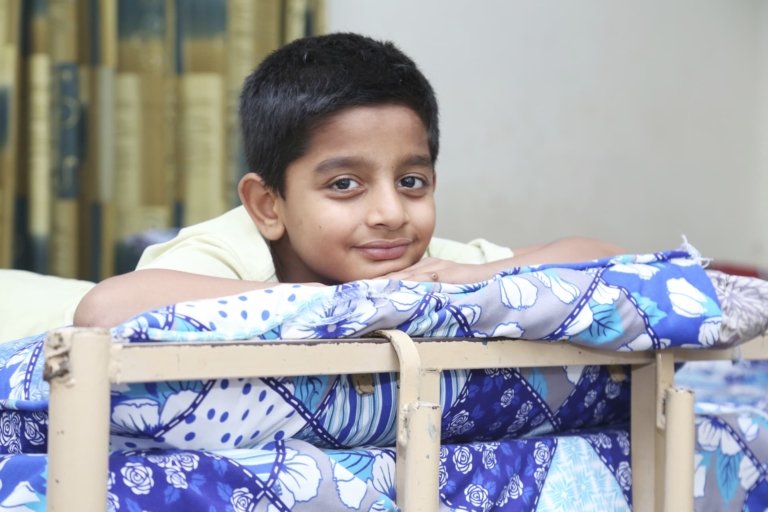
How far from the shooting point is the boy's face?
3.24ft

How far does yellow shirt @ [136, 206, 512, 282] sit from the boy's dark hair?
2.8 inches

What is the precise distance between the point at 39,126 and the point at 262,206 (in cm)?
110

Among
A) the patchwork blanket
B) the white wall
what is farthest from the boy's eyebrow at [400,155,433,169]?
the white wall

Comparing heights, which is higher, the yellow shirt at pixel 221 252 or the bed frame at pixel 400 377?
the yellow shirt at pixel 221 252

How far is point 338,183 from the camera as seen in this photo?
1003mm

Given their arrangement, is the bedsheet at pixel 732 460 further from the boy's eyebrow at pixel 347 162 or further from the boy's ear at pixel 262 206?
the boy's ear at pixel 262 206

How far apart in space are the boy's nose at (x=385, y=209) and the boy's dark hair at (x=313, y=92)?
115 millimetres

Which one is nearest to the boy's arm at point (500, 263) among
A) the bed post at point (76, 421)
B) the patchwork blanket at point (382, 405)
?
the patchwork blanket at point (382, 405)

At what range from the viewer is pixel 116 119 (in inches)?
82.4

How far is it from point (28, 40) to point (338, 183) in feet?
4.37

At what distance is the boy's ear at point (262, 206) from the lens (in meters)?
1.09

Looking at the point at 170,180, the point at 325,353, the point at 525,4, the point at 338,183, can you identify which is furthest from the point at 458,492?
the point at 525,4

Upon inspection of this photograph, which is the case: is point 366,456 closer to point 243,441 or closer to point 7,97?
point 243,441

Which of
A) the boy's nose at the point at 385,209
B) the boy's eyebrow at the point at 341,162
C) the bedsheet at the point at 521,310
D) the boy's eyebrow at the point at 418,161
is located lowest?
the bedsheet at the point at 521,310
